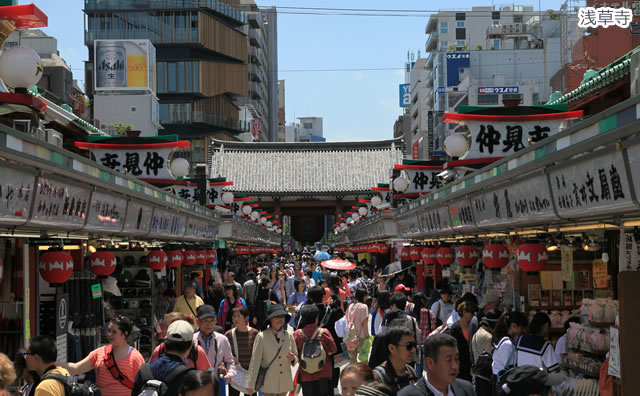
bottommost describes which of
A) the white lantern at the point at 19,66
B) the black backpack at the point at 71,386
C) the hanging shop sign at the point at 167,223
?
the black backpack at the point at 71,386

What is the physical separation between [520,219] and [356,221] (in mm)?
31565

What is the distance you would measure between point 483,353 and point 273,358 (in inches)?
94.7

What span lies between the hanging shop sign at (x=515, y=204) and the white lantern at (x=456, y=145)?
275 cm

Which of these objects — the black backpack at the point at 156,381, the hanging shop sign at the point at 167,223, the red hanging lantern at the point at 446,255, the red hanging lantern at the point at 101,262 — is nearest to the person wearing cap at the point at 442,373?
the black backpack at the point at 156,381

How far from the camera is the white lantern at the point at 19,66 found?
9062mm

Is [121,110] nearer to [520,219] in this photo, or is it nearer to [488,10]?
[488,10]

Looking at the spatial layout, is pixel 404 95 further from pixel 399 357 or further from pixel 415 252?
pixel 399 357

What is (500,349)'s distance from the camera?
336 inches

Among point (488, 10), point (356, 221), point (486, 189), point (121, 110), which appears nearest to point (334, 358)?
point (486, 189)

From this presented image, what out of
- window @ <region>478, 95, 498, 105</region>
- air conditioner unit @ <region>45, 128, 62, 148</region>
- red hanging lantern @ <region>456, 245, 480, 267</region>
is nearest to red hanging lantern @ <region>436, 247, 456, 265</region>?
red hanging lantern @ <region>456, 245, 480, 267</region>

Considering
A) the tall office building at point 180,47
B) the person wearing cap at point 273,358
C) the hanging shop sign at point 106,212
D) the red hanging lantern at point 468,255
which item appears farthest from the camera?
the tall office building at point 180,47

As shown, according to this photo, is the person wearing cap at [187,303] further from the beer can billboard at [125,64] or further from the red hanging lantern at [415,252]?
the beer can billboard at [125,64]

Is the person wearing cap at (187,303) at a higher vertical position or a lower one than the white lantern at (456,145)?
lower

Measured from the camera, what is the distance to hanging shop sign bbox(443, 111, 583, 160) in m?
14.1
